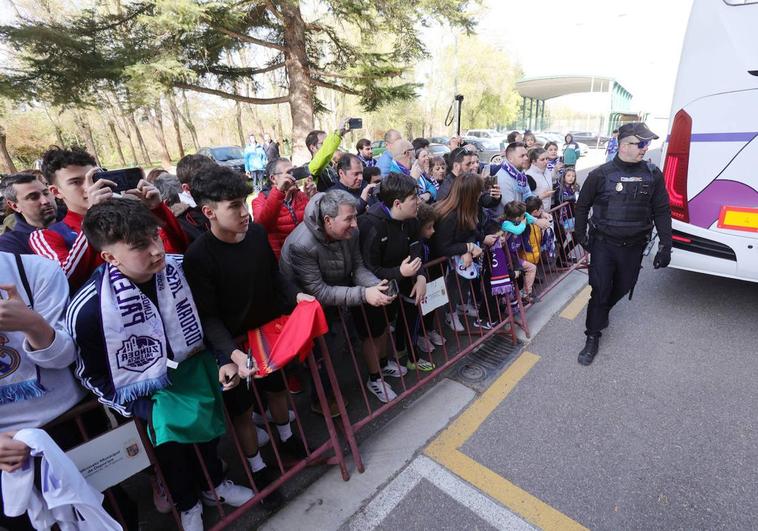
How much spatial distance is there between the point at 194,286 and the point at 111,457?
86 centimetres

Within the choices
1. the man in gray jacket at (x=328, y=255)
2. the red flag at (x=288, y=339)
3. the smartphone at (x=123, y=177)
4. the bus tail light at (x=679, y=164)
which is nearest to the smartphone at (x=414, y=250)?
the man in gray jacket at (x=328, y=255)

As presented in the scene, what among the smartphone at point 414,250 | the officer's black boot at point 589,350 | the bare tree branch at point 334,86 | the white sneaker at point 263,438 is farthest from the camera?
the bare tree branch at point 334,86

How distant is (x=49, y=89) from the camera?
→ 34.4 feet

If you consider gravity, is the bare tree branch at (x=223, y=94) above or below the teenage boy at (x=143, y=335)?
above

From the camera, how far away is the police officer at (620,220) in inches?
137

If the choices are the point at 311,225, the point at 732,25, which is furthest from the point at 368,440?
the point at 732,25

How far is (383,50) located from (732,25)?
10.9 m

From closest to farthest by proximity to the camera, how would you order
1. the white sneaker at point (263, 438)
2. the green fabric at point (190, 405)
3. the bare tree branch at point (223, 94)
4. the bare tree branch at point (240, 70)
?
the green fabric at point (190, 405) → the white sneaker at point (263, 438) → the bare tree branch at point (223, 94) → the bare tree branch at point (240, 70)

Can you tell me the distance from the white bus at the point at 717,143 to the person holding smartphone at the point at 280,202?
12.5 feet

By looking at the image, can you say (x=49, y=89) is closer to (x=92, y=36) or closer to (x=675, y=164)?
(x=92, y=36)

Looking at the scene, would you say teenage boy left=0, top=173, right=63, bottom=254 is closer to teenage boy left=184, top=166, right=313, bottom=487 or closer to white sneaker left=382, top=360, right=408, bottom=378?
teenage boy left=184, top=166, right=313, bottom=487

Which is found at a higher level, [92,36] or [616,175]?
[92,36]

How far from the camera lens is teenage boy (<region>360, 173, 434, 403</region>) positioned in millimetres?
2912

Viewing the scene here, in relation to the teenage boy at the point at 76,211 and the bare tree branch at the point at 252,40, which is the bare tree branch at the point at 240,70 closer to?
the bare tree branch at the point at 252,40
